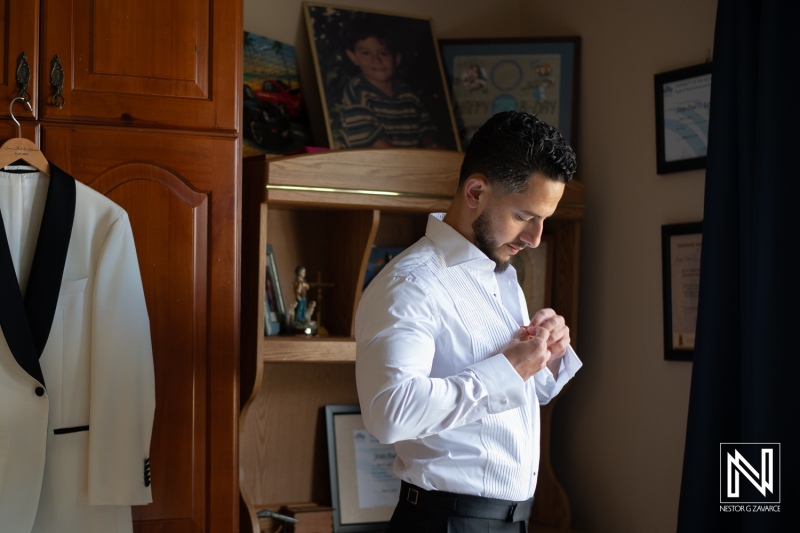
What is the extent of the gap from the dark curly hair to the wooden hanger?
3.60ft

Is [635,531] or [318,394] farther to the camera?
[318,394]

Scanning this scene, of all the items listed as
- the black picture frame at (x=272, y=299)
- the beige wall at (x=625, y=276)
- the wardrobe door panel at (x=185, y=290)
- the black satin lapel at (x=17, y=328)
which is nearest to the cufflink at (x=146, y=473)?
the wardrobe door panel at (x=185, y=290)

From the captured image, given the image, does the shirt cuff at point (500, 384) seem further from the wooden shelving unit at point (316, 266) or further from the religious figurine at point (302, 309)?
the religious figurine at point (302, 309)

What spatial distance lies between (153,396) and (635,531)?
1585 millimetres

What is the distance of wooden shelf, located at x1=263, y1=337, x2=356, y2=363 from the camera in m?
2.74

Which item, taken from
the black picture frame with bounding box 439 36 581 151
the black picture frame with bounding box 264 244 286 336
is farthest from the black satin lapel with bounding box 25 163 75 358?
the black picture frame with bounding box 439 36 581 151

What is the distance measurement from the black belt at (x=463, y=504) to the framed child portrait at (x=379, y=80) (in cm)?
154

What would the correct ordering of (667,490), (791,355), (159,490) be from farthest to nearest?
(667,490)
(159,490)
(791,355)

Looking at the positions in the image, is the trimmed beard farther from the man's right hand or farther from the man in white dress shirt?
the man's right hand

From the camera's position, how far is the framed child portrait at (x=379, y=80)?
3.16 meters

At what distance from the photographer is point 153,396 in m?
2.34

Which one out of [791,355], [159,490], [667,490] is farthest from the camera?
[667,490]

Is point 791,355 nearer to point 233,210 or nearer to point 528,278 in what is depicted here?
point 528,278

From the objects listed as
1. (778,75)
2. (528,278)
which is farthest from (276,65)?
(778,75)
